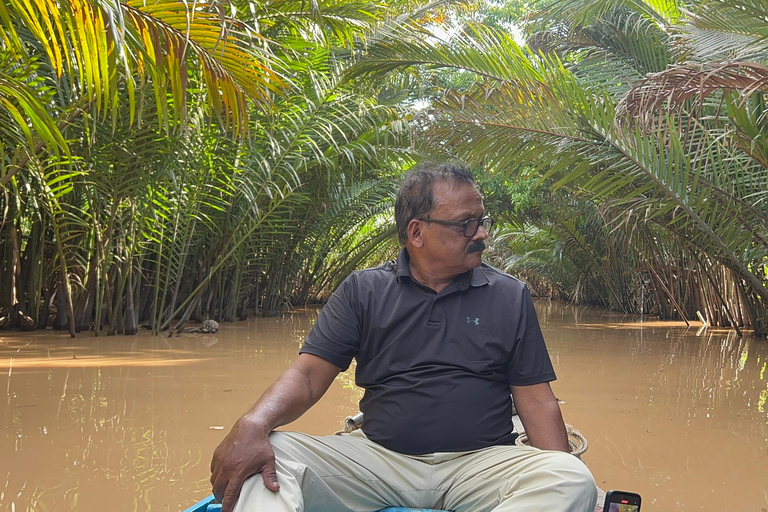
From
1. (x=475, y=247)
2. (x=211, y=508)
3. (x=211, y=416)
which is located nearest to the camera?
(x=211, y=508)

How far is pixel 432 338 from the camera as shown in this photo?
2.37 metres

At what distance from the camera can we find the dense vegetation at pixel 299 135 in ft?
15.0

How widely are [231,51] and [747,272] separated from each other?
237 inches

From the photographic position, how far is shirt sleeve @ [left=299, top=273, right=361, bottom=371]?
2.36 meters

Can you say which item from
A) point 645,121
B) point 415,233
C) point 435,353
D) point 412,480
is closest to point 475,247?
point 415,233

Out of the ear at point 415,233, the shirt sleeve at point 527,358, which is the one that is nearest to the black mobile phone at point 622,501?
the shirt sleeve at point 527,358

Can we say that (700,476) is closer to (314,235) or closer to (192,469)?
(192,469)

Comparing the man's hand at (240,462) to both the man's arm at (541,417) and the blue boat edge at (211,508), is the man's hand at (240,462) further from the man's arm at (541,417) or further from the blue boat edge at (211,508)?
the man's arm at (541,417)

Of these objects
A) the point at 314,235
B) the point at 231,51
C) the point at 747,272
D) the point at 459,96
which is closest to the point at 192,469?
the point at 231,51

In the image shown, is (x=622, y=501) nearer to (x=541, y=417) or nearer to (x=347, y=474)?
(x=541, y=417)

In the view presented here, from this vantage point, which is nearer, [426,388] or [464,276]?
[426,388]

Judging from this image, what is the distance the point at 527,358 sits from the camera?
92.3 inches

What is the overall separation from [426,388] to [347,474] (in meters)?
0.35

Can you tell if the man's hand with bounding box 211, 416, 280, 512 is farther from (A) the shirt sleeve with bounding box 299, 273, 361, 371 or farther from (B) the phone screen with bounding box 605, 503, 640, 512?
(B) the phone screen with bounding box 605, 503, 640, 512
